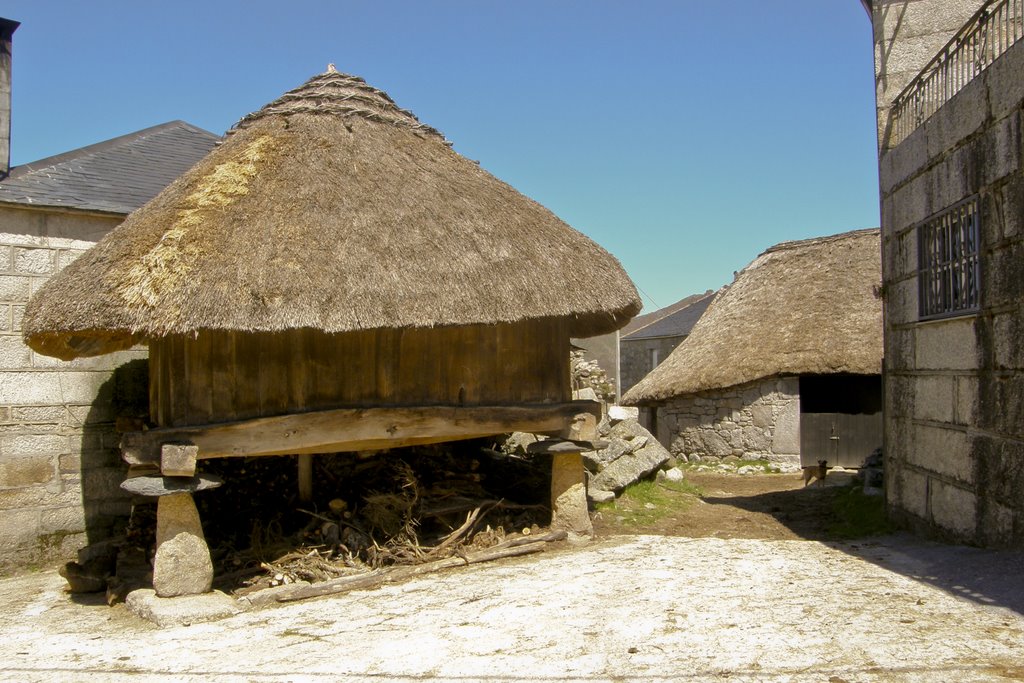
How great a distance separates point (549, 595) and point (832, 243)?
11.7 m

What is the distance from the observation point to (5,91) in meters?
7.63

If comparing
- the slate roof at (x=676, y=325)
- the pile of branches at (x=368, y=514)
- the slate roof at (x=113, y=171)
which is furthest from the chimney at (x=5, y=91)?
the slate roof at (x=676, y=325)

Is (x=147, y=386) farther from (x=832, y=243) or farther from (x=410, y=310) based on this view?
(x=832, y=243)

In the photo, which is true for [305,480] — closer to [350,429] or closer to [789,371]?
[350,429]

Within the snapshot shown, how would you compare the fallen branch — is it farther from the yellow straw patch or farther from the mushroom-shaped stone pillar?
the yellow straw patch

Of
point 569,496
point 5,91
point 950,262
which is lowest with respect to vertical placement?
point 569,496

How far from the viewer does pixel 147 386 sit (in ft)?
24.8

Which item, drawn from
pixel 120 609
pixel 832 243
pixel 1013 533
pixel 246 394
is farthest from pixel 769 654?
pixel 832 243

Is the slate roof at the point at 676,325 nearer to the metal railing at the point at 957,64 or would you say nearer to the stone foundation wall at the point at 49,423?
the metal railing at the point at 957,64

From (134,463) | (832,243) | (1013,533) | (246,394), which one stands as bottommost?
(1013,533)

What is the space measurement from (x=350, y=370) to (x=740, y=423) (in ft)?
29.8

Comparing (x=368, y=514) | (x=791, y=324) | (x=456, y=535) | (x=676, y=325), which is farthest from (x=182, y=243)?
(x=676, y=325)

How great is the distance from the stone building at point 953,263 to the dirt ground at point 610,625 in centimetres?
56

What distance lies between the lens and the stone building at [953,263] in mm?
5488
